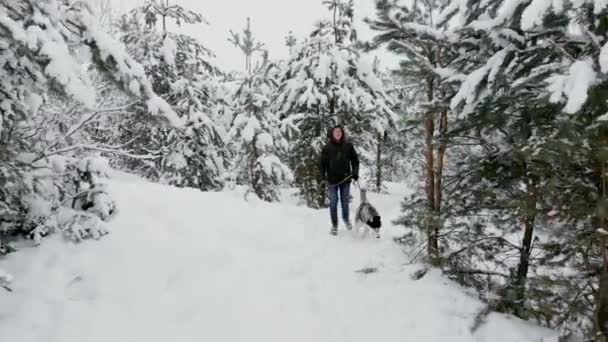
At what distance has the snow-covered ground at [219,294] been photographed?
4910mm

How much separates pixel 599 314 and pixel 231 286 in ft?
13.1

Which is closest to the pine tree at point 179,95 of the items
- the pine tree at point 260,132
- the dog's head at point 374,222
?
the pine tree at point 260,132

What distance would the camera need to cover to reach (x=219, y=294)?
5.70 meters

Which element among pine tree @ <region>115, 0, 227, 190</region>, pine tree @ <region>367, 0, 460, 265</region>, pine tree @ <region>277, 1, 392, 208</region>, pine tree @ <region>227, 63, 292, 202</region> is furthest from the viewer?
pine tree @ <region>115, 0, 227, 190</region>

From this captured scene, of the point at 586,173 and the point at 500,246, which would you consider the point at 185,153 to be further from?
the point at 586,173

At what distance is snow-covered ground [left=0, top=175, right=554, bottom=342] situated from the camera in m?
4.91

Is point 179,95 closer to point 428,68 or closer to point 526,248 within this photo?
point 428,68

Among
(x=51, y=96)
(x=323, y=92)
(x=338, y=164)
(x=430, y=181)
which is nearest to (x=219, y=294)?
(x=51, y=96)

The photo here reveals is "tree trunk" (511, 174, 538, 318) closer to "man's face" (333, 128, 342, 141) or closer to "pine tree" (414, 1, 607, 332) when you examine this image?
"pine tree" (414, 1, 607, 332)

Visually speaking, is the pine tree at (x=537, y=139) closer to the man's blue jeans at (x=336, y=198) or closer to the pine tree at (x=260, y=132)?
the man's blue jeans at (x=336, y=198)

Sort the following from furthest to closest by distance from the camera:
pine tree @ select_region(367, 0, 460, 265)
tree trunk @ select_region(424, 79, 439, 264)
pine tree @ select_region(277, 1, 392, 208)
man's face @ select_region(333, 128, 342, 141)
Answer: pine tree @ select_region(277, 1, 392, 208) < man's face @ select_region(333, 128, 342, 141) < tree trunk @ select_region(424, 79, 439, 264) < pine tree @ select_region(367, 0, 460, 265)

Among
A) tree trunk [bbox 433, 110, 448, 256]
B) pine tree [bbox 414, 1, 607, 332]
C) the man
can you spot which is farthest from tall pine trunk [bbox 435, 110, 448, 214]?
the man

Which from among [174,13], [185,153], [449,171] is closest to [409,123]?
[449,171]

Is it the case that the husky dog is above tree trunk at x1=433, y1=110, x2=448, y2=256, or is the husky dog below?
below
